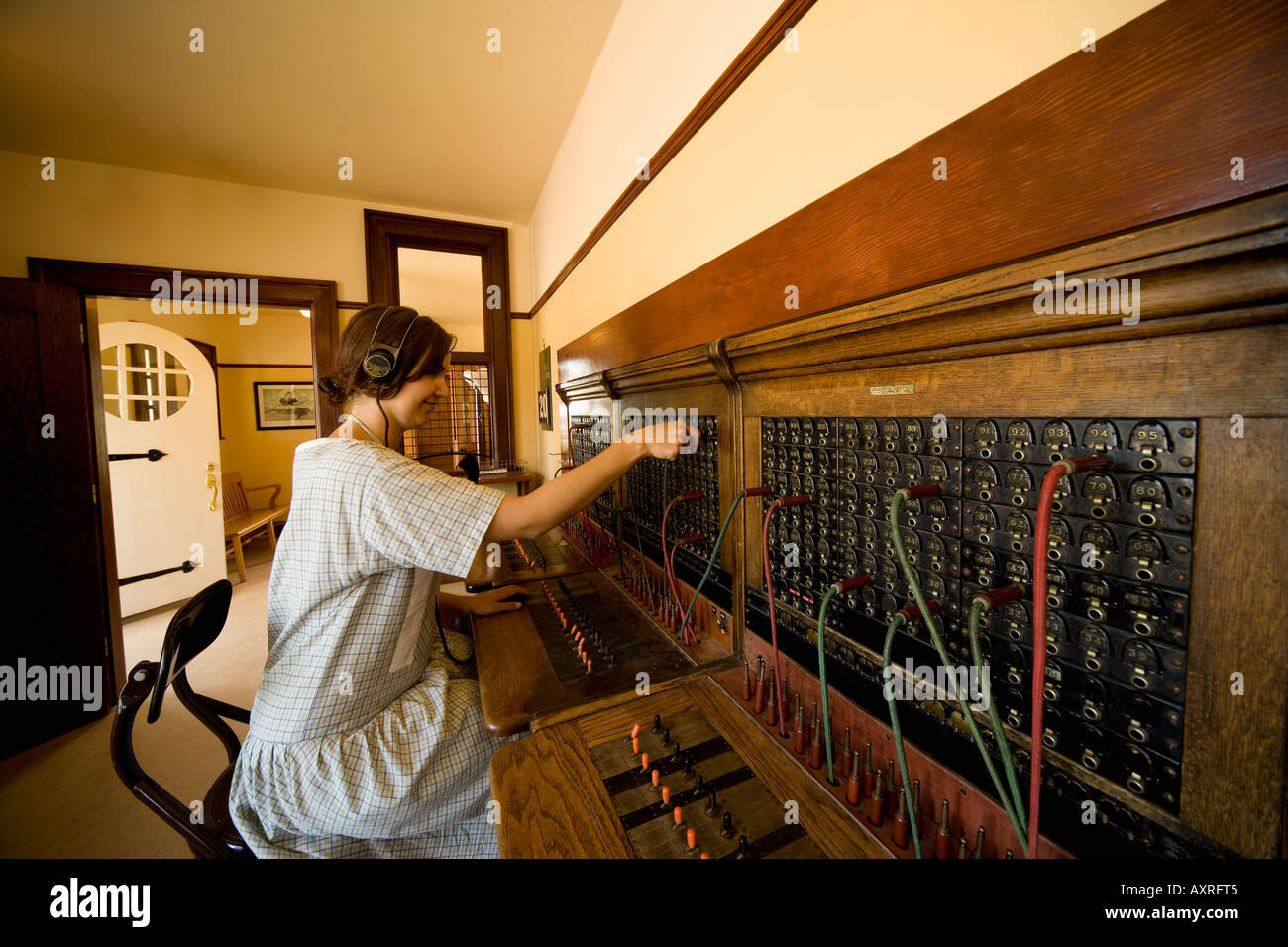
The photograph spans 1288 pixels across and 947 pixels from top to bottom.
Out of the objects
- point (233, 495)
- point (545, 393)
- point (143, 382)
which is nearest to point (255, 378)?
point (233, 495)

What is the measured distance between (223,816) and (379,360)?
1166 mm

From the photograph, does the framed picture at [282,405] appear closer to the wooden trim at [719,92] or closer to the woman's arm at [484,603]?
the woman's arm at [484,603]

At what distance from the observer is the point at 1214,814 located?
49 centimetres

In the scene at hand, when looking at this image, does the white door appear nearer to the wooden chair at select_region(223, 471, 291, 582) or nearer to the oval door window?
the oval door window

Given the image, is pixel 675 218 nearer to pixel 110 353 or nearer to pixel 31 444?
pixel 31 444

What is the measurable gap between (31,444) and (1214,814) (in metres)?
4.23

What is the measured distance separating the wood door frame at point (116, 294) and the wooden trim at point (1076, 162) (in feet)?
13.3

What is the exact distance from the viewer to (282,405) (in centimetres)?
666

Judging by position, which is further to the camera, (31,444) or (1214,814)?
Result: (31,444)

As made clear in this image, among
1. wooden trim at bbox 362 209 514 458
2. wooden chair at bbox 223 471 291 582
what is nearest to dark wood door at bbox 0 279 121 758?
wooden trim at bbox 362 209 514 458

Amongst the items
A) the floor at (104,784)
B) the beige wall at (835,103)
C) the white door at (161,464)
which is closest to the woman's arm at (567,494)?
the beige wall at (835,103)

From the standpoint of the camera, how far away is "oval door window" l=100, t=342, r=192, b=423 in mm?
3984

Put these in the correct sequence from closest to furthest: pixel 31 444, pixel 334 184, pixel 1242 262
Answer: pixel 1242 262
pixel 31 444
pixel 334 184
